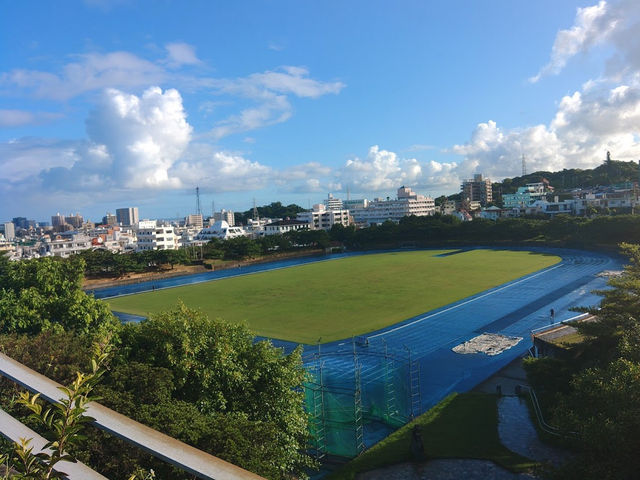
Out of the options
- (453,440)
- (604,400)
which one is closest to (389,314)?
(453,440)

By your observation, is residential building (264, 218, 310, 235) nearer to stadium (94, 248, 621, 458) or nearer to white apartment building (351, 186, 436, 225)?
white apartment building (351, 186, 436, 225)

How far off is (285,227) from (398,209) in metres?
Result: 26.0

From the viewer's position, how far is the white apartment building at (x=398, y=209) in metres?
96.8

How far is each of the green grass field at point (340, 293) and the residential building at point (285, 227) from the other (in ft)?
111

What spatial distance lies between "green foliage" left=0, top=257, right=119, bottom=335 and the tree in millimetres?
3429

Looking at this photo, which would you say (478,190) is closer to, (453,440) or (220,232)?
(220,232)

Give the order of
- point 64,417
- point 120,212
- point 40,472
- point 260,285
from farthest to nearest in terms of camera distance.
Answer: point 120,212 < point 260,285 < point 40,472 < point 64,417

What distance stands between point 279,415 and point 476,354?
11303 millimetres

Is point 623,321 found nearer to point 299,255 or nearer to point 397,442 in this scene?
point 397,442

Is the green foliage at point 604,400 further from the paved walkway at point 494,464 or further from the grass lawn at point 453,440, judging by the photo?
the grass lawn at point 453,440

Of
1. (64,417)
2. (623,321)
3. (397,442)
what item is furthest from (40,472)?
(623,321)

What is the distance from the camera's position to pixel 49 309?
47.5 feet

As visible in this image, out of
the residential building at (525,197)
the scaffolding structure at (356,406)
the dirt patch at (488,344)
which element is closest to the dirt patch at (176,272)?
the scaffolding structure at (356,406)

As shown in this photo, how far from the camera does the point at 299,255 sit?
6284 cm
